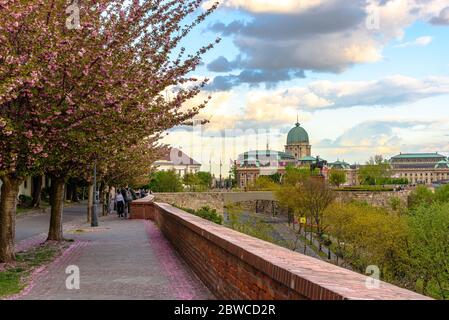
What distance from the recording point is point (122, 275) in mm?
12898

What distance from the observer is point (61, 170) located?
19.5 metres

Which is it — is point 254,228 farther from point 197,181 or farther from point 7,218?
point 197,181

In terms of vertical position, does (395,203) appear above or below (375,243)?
above

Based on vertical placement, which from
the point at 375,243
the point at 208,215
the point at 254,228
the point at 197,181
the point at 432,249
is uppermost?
the point at 197,181

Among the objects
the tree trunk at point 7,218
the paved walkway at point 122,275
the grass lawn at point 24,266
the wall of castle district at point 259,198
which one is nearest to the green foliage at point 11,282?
the grass lawn at point 24,266

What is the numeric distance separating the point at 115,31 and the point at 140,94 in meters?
1.47

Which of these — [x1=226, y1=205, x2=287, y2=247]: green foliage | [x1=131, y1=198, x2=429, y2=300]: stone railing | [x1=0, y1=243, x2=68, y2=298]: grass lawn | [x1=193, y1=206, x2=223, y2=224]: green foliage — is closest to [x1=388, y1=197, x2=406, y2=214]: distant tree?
[x1=226, y1=205, x2=287, y2=247]: green foliage

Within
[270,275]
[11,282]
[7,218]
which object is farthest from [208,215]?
[270,275]

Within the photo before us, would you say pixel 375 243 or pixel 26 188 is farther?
pixel 26 188

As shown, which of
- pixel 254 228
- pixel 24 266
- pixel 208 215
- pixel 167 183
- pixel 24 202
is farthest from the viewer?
pixel 167 183

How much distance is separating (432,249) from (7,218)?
1354 inches
